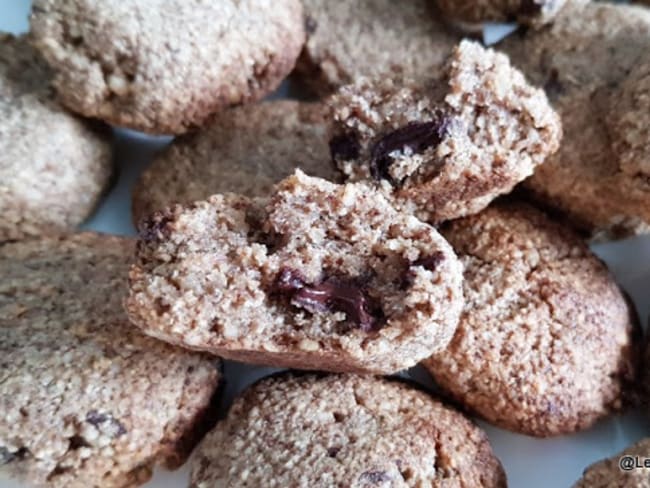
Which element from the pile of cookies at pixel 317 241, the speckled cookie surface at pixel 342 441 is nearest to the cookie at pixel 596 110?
the pile of cookies at pixel 317 241

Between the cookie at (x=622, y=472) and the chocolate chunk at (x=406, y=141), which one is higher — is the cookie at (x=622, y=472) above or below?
below

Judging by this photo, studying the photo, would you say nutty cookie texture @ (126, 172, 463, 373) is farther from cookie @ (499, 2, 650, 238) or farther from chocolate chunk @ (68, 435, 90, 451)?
cookie @ (499, 2, 650, 238)

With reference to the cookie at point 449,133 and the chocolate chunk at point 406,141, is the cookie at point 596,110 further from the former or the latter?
the chocolate chunk at point 406,141

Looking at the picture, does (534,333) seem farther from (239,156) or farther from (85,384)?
(85,384)

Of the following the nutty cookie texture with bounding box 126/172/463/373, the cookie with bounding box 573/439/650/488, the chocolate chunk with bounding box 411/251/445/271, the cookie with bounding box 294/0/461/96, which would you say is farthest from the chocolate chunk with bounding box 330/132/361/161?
the cookie with bounding box 573/439/650/488

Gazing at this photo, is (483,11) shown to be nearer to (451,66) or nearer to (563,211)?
(451,66)

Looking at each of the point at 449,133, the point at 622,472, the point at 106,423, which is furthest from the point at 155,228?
the point at 622,472
